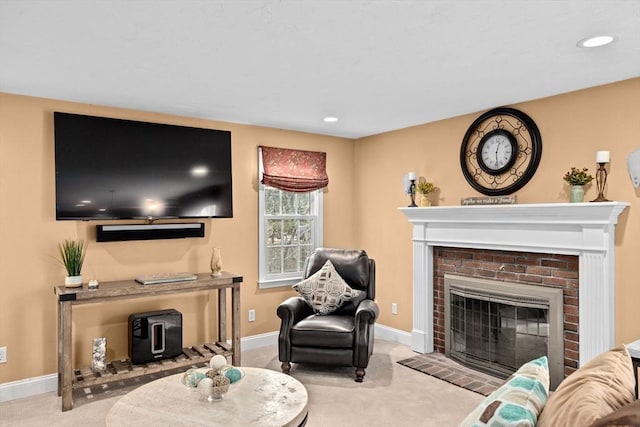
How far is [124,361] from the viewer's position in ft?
12.3

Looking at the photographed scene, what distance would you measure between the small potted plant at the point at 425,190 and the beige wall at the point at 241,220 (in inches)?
3.7

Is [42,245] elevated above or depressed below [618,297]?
above

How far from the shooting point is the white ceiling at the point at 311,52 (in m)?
2.04

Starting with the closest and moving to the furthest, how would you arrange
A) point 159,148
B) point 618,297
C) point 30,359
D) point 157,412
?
1. point 157,412
2. point 618,297
3. point 30,359
4. point 159,148

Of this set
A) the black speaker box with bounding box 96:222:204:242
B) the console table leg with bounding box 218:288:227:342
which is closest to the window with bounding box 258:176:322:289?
the console table leg with bounding box 218:288:227:342

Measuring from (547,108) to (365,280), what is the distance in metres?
2.19

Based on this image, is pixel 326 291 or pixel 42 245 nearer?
pixel 42 245

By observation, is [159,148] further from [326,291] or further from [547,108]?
[547,108]

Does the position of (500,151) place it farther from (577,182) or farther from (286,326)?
(286,326)

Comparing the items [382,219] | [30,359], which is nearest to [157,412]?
[30,359]

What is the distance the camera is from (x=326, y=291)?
13.5 feet

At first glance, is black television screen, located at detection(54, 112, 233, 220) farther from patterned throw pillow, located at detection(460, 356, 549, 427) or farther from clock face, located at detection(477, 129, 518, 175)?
patterned throw pillow, located at detection(460, 356, 549, 427)

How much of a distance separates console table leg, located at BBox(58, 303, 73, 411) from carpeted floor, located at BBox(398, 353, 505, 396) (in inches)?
109

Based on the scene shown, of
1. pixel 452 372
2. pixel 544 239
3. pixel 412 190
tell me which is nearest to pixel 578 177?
pixel 544 239
